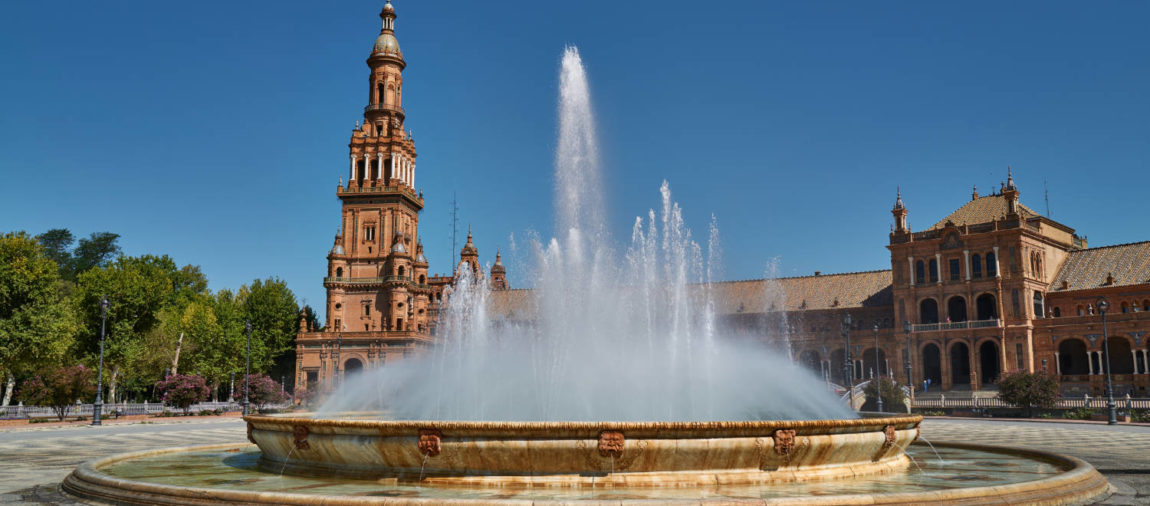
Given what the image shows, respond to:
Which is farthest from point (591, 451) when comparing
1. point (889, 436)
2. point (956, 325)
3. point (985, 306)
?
point (985, 306)

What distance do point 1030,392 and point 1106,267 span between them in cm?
2951

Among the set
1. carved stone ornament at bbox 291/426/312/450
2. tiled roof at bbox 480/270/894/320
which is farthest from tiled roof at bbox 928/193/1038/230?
carved stone ornament at bbox 291/426/312/450

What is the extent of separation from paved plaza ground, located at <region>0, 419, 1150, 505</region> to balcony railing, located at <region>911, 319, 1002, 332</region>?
95.2 feet

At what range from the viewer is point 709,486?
952 cm

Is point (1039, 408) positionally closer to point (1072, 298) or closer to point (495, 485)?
point (1072, 298)

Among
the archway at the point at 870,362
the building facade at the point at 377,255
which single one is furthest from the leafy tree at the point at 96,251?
the archway at the point at 870,362

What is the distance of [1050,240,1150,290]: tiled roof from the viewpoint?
56938 millimetres

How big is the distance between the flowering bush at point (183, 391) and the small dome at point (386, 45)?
4294 cm

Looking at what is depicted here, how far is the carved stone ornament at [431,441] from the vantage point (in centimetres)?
949

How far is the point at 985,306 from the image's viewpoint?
59750 millimetres

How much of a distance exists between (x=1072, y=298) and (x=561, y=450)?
6003 centimetres

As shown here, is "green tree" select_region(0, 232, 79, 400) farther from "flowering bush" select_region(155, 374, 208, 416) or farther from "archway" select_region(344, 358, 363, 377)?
"archway" select_region(344, 358, 363, 377)

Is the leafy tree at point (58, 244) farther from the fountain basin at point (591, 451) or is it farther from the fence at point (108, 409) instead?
the fountain basin at point (591, 451)

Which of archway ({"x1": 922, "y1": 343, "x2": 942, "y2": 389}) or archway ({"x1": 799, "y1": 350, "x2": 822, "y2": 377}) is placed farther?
archway ({"x1": 799, "y1": 350, "x2": 822, "y2": 377})
